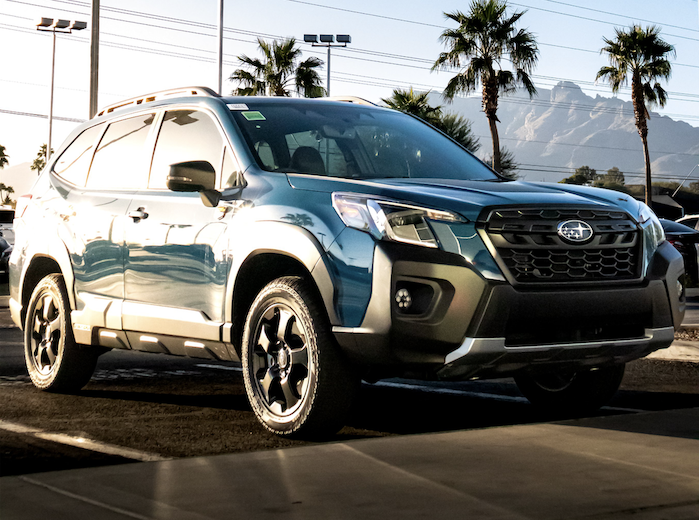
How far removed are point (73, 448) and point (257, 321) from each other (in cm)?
118

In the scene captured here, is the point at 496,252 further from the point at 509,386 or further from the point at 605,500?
the point at 509,386

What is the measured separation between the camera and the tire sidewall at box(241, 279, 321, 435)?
16.9ft

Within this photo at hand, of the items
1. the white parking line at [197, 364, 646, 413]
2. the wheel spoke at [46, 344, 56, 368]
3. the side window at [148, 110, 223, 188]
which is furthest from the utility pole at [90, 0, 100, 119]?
the side window at [148, 110, 223, 188]

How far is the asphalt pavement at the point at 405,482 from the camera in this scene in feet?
12.9

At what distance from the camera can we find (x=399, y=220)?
4867mm

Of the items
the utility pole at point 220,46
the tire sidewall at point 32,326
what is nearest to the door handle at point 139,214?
the tire sidewall at point 32,326

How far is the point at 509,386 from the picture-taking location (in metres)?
7.90

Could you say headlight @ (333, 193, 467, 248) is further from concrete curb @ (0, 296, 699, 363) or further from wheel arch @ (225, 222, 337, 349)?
concrete curb @ (0, 296, 699, 363)

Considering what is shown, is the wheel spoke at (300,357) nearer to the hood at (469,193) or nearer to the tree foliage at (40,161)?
the hood at (469,193)

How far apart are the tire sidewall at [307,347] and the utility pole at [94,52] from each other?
53.9ft

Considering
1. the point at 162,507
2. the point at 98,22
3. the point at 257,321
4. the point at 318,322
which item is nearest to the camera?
the point at 162,507

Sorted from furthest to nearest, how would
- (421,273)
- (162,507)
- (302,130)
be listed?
(302,130) < (421,273) < (162,507)

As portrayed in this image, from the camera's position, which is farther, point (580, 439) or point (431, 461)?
→ point (580, 439)

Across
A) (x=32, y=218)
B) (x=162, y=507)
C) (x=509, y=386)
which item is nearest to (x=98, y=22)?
Result: (x=32, y=218)
